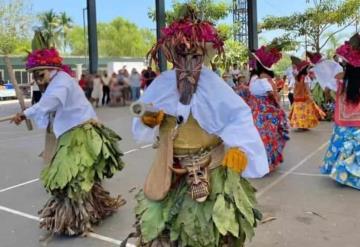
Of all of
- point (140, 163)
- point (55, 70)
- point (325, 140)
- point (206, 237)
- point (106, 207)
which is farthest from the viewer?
point (325, 140)

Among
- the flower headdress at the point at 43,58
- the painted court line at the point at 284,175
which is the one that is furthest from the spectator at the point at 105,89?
the flower headdress at the point at 43,58

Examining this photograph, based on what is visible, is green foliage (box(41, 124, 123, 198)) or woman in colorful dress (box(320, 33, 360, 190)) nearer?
green foliage (box(41, 124, 123, 198))

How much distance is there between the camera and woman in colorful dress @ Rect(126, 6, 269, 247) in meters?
3.20

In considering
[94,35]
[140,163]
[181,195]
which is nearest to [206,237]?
[181,195]

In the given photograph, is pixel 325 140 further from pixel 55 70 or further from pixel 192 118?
pixel 192 118

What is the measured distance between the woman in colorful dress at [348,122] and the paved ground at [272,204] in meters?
0.21

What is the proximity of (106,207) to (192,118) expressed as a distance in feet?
7.56

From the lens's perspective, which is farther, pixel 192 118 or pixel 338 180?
pixel 338 180

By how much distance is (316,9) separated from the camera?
22750 mm

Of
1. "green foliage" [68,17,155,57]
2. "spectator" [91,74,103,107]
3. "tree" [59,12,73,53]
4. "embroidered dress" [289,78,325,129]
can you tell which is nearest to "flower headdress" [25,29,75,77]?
"embroidered dress" [289,78,325,129]

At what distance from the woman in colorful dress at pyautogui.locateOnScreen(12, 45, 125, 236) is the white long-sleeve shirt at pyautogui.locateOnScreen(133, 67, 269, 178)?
5.01 feet

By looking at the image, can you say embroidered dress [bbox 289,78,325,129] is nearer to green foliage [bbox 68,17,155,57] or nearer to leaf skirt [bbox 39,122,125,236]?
leaf skirt [bbox 39,122,125,236]

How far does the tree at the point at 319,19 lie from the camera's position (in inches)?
873

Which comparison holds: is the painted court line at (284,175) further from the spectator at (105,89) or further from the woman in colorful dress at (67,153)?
the spectator at (105,89)
